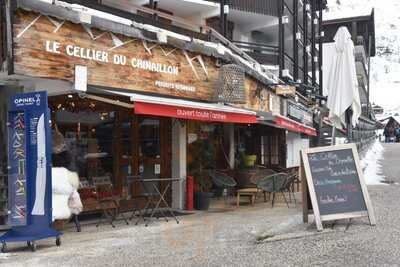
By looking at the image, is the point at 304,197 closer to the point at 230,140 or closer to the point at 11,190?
the point at 11,190

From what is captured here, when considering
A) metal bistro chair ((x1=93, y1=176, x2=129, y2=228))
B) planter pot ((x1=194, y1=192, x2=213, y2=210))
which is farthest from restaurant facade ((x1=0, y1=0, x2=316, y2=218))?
planter pot ((x1=194, y1=192, x2=213, y2=210))

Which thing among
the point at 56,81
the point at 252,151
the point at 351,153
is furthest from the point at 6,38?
the point at 252,151

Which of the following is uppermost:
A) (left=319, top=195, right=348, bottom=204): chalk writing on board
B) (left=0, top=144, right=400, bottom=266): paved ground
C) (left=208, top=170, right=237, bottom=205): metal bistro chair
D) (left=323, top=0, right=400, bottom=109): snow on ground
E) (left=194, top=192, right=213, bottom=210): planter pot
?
Answer: (left=323, top=0, right=400, bottom=109): snow on ground

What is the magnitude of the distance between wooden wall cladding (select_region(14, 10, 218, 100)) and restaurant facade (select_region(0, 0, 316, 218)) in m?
0.02

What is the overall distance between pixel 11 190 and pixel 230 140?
29.5 feet

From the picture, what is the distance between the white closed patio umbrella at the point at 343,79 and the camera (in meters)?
12.6

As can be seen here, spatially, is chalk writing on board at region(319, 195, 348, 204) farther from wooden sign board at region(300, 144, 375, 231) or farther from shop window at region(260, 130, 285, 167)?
shop window at region(260, 130, 285, 167)

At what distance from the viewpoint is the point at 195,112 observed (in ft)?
35.2

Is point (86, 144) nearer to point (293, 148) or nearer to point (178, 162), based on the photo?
point (178, 162)

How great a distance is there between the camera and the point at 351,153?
9305 mm

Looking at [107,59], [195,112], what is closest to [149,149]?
[195,112]

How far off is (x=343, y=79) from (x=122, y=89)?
17.6ft

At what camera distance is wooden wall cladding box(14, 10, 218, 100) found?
858 cm

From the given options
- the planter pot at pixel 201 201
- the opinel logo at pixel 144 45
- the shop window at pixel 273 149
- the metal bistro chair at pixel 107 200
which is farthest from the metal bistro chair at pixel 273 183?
the shop window at pixel 273 149
